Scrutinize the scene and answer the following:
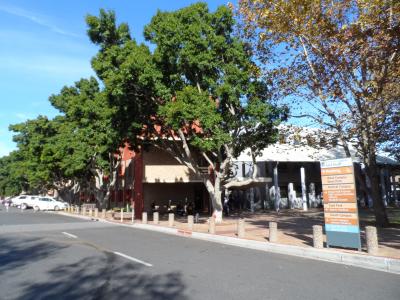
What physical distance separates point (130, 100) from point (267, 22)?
8.80m

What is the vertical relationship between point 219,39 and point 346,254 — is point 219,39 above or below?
above

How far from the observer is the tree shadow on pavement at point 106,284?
710 cm

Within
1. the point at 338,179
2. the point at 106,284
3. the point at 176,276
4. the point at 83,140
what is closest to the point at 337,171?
the point at 338,179

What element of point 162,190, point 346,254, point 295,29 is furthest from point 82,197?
point 346,254

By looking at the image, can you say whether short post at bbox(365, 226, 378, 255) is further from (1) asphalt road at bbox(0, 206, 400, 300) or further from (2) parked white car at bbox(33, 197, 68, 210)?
(2) parked white car at bbox(33, 197, 68, 210)

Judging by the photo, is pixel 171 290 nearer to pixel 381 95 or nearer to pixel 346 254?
pixel 346 254

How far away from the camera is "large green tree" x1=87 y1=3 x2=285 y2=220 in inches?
779

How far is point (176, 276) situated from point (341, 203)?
590 cm

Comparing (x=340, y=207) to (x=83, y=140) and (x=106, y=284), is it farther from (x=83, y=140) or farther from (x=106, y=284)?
(x=83, y=140)

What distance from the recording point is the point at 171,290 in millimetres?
7441

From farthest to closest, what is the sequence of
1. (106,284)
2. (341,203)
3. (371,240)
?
(341,203)
(371,240)
(106,284)

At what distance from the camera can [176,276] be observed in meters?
8.68

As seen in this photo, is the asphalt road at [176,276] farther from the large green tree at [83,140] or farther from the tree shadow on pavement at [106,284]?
the large green tree at [83,140]

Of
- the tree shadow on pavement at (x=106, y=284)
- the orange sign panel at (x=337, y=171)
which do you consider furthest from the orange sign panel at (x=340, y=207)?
the tree shadow on pavement at (x=106, y=284)
